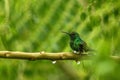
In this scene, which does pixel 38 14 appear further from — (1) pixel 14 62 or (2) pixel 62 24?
(1) pixel 14 62

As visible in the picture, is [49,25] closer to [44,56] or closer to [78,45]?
[78,45]

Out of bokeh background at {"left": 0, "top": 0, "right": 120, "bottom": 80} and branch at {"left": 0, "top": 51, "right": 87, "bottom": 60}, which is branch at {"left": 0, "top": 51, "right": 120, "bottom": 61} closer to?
branch at {"left": 0, "top": 51, "right": 87, "bottom": 60}

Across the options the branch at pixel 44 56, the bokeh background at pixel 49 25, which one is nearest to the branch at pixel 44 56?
the branch at pixel 44 56

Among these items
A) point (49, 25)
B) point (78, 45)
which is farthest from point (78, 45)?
point (49, 25)

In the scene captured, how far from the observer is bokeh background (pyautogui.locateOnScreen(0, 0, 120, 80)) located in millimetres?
2812

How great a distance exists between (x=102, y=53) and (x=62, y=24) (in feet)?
8.45

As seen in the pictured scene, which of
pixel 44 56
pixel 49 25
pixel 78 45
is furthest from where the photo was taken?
pixel 49 25

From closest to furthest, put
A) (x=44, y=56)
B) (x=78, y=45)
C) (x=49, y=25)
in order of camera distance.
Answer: (x=44, y=56) < (x=78, y=45) < (x=49, y=25)

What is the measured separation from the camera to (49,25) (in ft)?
11.7

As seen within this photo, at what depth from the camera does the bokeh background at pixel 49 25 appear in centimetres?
281

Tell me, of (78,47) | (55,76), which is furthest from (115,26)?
(55,76)

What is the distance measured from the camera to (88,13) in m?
2.87

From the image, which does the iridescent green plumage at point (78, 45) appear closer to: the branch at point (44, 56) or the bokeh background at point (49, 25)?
the branch at point (44, 56)

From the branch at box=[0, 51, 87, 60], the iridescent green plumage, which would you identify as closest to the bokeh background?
the iridescent green plumage
